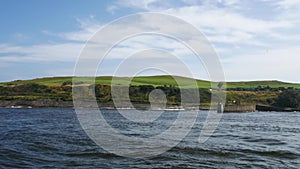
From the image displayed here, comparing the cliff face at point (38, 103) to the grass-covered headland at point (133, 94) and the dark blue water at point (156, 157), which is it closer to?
the grass-covered headland at point (133, 94)

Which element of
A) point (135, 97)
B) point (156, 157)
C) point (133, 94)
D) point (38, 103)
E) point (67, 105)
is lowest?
point (156, 157)

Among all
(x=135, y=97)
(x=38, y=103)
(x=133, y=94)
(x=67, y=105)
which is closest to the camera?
(x=38, y=103)

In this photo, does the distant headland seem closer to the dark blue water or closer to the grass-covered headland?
the grass-covered headland

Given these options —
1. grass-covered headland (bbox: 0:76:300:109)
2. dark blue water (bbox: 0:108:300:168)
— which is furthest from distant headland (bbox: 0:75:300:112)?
dark blue water (bbox: 0:108:300:168)

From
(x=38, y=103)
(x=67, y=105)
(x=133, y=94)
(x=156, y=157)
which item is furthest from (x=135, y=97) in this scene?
(x=156, y=157)

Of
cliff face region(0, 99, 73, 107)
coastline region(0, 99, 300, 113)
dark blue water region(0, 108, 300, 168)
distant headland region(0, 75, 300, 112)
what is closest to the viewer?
dark blue water region(0, 108, 300, 168)

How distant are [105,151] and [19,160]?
17.0ft

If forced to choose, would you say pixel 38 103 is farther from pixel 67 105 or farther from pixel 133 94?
pixel 133 94

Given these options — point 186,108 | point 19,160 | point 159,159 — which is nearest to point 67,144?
point 19,160

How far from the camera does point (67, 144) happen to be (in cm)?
2642

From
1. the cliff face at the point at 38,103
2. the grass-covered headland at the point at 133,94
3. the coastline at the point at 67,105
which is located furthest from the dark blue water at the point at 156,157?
the cliff face at the point at 38,103

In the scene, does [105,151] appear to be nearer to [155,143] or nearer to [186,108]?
[155,143]

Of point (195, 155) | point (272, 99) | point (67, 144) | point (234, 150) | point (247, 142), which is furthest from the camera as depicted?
point (272, 99)

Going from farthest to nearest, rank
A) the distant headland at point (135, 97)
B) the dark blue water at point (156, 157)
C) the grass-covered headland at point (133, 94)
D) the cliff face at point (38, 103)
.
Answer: the grass-covered headland at point (133, 94) < the cliff face at point (38, 103) < the distant headland at point (135, 97) < the dark blue water at point (156, 157)
